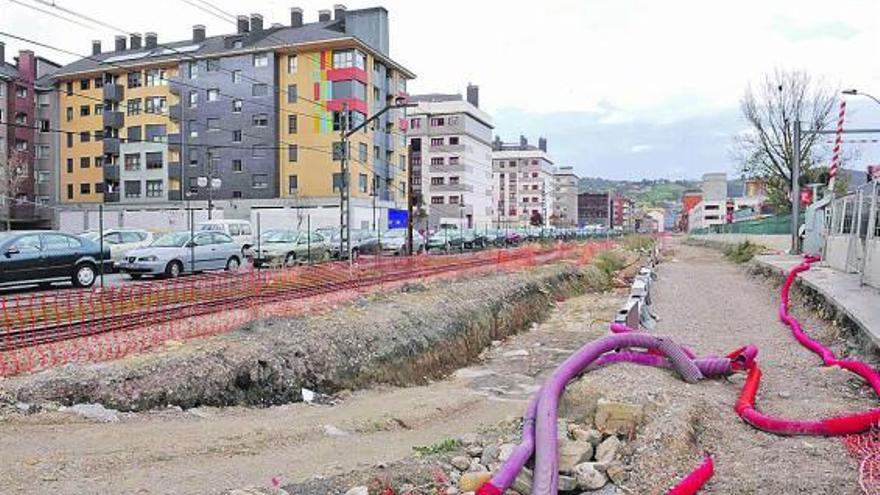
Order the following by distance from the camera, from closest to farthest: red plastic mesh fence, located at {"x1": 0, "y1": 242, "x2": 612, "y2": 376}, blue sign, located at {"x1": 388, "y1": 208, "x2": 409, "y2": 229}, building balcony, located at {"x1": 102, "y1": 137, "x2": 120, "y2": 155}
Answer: red plastic mesh fence, located at {"x1": 0, "y1": 242, "x2": 612, "y2": 376} → blue sign, located at {"x1": 388, "y1": 208, "x2": 409, "y2": 229} → building balcony, located at {"x1": 102, "y1": 137, "x2": 120, "y2": 155}

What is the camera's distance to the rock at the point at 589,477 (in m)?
5.77

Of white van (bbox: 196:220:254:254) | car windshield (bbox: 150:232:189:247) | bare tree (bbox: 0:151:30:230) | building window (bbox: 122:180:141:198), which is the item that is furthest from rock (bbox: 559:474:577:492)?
building window (bbox: 122:180:141:198)

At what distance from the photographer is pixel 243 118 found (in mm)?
67062

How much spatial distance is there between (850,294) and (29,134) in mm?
80528

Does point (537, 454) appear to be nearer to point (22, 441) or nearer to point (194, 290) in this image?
point (22, 441)

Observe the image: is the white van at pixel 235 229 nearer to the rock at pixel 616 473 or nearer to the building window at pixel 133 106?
the rock at pixel 616 473

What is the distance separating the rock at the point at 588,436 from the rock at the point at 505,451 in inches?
22.3

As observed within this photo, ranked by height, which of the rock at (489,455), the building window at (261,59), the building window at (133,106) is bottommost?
the rock at (489,455)

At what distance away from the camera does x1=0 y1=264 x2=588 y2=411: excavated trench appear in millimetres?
9164

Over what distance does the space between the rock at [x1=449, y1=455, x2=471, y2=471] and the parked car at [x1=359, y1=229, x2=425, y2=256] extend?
102 feet

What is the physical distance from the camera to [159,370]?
978cm

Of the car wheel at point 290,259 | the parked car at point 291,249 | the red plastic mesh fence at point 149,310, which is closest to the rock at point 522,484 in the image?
→ the red plastic mesh fence at point 149,310

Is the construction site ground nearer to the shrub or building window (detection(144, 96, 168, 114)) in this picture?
the shrub

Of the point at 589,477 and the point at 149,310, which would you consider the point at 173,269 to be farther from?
the point at 589,477
